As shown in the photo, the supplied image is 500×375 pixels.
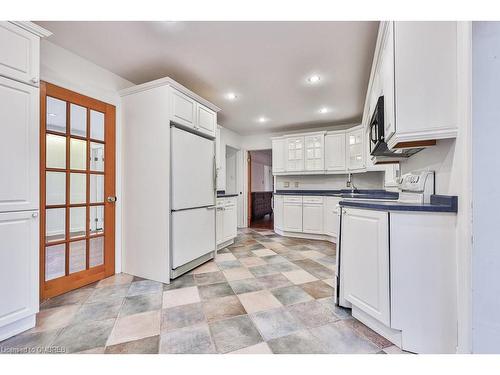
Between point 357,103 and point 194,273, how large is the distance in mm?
3597

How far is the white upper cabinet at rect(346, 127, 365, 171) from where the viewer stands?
4016 mm

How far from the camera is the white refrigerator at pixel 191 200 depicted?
2.37 meters

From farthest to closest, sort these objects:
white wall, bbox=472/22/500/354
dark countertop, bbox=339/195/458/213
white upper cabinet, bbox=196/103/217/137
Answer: white upper cabinet, bbox=196/103/217/137 < dark countertop, bbox=339/195/458/213 < white wall, bbox=472/22/500/354

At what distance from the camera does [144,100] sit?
7.83ft

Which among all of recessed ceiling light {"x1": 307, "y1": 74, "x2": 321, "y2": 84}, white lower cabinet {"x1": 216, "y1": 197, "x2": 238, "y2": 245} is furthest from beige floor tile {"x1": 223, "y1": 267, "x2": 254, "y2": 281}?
recessed ceiling light {"x1": 307, "y1": 74, "x2": 321, "y2": 84}

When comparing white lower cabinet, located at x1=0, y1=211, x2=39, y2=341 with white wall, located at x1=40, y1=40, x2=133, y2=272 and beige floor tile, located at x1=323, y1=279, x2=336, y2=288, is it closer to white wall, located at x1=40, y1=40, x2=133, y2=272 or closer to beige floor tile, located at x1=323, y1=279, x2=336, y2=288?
white wall, located at x1=40, y1=40, x2=133, y2=272

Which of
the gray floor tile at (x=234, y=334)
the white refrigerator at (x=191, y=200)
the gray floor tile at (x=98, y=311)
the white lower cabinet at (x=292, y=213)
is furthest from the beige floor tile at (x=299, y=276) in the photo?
the white lower cabinet at (x=292, y=213)

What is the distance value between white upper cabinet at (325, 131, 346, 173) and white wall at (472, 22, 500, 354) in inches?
131

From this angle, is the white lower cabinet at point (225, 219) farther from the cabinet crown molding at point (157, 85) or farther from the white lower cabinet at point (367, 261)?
the white lower cabinet at point (367, 261)

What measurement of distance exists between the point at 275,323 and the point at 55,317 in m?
1.68

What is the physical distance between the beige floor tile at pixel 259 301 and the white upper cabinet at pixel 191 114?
1929 millimetres

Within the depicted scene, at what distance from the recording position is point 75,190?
2.18 metres

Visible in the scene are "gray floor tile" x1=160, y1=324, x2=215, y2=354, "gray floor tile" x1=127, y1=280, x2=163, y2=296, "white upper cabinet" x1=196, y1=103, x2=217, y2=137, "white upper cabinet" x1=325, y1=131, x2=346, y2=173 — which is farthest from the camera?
"white upper cabinet" x1=325, y1=131, x2=346, y2=173
